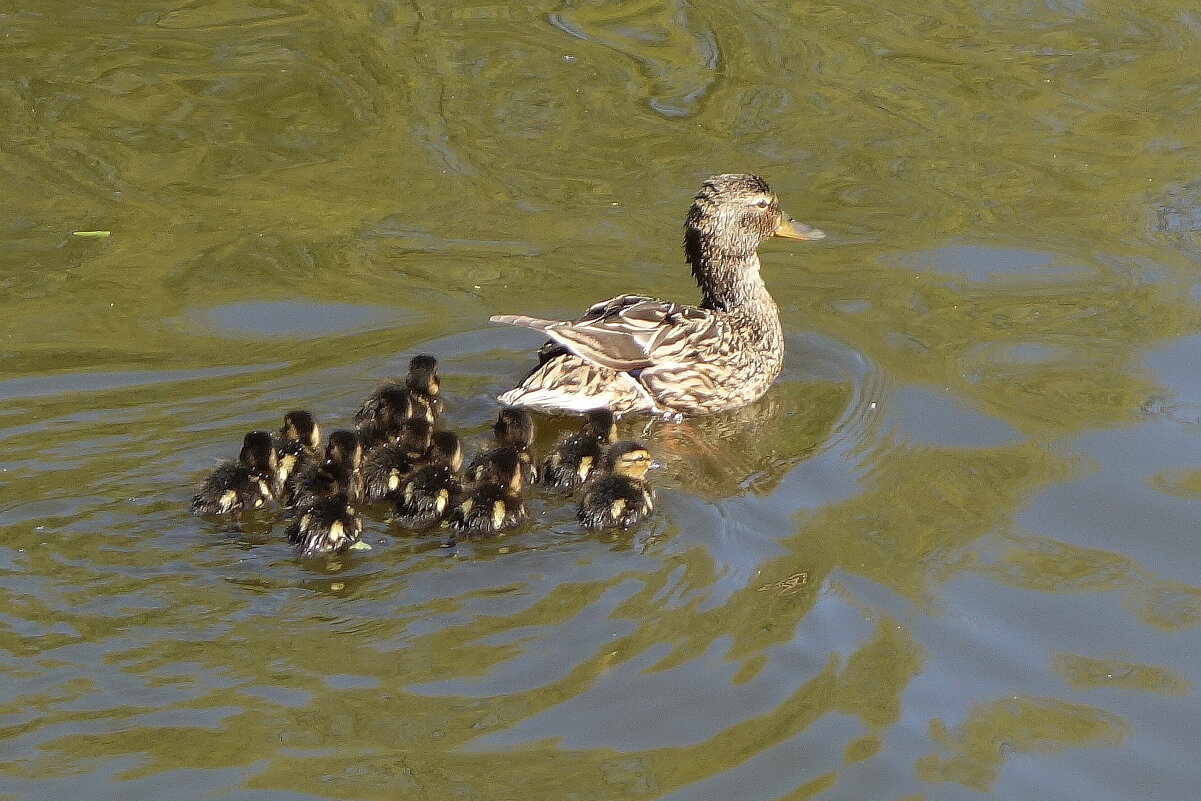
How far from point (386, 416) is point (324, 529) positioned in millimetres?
793

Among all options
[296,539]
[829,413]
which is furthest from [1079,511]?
[296,539]

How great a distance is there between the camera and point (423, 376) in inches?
211

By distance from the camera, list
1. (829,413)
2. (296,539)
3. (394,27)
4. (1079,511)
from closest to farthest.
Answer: (296,539), (1079,511), (829,413), (394,27)

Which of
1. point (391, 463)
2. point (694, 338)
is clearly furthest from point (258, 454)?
point (694, 338)

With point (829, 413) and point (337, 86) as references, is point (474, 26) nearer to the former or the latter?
point (337, 86)

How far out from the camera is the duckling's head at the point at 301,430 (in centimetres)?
507

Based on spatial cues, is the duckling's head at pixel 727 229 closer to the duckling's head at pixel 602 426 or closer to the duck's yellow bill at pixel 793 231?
the duck's yellow bill at pixel 793 231

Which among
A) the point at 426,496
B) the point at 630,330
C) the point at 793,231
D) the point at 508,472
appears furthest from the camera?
the point at 793,231

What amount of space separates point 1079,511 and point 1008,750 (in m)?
1.36

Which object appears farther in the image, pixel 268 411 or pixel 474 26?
pixel 474 26

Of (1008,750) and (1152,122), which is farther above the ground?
(1152,122)

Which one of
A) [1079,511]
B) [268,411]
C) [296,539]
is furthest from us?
[268,411]

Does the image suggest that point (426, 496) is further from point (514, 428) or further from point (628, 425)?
point (628, 425)

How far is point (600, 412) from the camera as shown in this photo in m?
5.52
